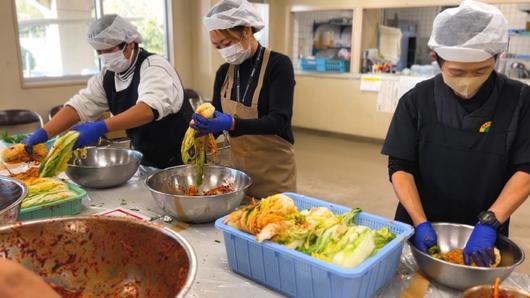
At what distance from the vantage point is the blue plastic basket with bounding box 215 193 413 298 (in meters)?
1.05

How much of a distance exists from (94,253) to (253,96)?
1.17 meters

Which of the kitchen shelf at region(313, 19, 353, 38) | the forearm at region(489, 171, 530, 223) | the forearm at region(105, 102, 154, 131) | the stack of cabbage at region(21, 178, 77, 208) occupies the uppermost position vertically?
the kitchen shelf at region(313, 19, 353, 38)

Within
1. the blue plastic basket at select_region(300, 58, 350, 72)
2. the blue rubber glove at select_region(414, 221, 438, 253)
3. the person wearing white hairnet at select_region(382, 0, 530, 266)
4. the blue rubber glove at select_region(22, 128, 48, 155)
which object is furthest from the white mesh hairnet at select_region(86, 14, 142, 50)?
the blue plastic basket at select_region(300, 58, 350, 72)

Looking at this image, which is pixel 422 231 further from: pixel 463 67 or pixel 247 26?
pixel 247 26

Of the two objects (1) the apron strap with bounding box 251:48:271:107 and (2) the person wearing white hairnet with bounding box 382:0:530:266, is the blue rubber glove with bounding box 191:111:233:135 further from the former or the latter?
(2) the person wearing white hairnet with bounding box 382:0:530:266

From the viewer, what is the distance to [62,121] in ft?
7.57

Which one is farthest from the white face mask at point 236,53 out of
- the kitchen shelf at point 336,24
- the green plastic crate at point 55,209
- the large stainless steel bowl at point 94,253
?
the kitchen shelf at point 336,24

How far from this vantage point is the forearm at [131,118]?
76.8 inches

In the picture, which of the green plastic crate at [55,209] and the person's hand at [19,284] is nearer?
the person's hand at [19,284]

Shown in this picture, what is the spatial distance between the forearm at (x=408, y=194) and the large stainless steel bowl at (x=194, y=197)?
56 centimetres

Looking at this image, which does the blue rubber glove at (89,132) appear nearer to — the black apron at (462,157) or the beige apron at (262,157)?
the beige apron at (262,157)

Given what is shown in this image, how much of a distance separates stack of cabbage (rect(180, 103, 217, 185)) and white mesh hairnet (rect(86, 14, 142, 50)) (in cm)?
71

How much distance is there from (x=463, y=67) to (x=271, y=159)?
1.06 metres

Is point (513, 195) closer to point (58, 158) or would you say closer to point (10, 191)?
point (10, 191)
